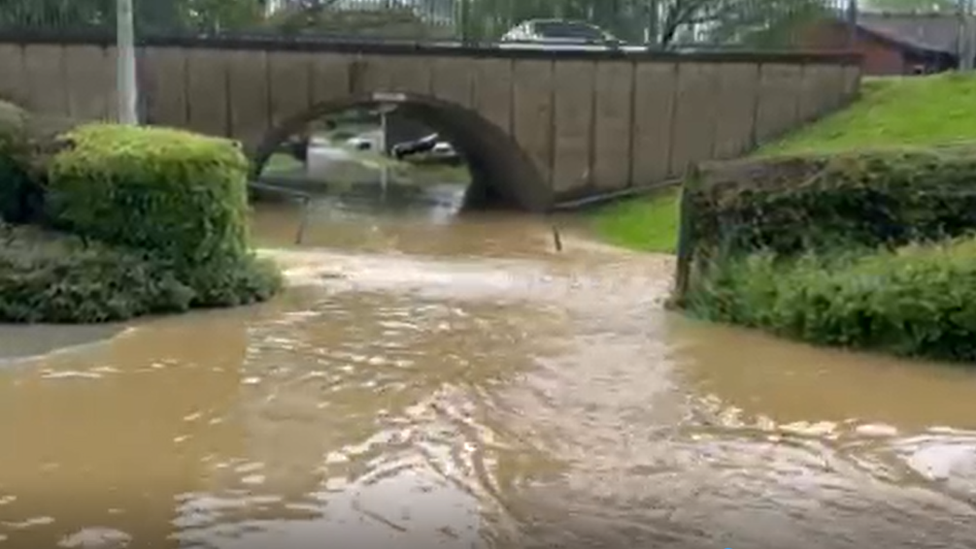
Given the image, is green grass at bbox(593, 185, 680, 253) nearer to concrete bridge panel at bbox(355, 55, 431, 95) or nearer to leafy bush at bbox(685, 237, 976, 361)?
concrete bridge panel at bbox(355, 55, 431, 95)

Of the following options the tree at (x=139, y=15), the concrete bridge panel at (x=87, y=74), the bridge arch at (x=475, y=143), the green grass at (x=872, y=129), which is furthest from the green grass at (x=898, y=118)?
the concrete bridge panel at (x=87, y=74)

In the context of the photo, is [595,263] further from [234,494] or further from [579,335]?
[234,494]

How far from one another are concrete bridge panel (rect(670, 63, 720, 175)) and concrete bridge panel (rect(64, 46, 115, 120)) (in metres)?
10.9

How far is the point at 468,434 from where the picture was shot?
29.1 ft

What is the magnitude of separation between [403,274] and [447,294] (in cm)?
222

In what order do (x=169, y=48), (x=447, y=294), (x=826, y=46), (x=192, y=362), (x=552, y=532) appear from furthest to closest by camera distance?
(x=826, y=46), (x=169, y=48), (x=447, y=294), (x=192, y=362), (x=552, y=532)

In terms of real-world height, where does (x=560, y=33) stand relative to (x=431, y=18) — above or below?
below

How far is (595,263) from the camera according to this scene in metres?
20.0

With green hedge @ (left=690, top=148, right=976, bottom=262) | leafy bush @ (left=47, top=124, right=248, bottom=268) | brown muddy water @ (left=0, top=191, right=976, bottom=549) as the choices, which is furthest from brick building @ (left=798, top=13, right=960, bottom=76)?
brown muddy water @ (left=0, top=191, right=976, bottom=549)

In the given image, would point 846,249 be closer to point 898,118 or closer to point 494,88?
point 898,118

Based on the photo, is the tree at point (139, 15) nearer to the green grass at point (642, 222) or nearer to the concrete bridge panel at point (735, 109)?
the green grass at point (642, 222)

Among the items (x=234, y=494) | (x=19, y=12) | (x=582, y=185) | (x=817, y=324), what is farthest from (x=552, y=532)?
(x=19, y=12)

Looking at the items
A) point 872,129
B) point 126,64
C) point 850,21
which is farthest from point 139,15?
point 850,21

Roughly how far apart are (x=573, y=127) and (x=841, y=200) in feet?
49.1
